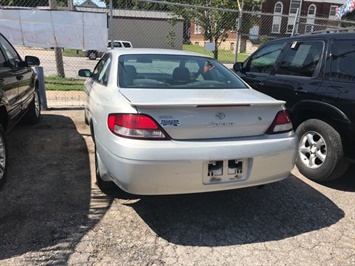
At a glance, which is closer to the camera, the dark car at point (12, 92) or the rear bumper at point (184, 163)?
the rear bumper at point (184, 163)

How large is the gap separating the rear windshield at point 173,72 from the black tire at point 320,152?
1110 millimetres

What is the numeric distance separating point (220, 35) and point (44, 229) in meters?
15.5

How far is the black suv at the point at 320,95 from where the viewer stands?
3.89 m

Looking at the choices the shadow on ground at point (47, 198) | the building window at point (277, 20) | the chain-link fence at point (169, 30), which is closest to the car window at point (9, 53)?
the shadow on ground at point (47, 198)

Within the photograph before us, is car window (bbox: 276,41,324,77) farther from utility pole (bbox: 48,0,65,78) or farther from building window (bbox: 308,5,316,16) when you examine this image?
building window (bbox: 308,5,316,16)

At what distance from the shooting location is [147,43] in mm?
33812

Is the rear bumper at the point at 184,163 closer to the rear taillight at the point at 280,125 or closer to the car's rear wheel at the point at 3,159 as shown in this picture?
the rear taillight at the point at 280,125

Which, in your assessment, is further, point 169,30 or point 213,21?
point 169,30

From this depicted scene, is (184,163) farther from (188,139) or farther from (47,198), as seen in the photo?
(47,198)

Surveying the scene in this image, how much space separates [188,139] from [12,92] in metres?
2.78

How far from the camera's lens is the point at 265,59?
18.1ft

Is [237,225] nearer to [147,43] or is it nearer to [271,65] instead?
[271,65]

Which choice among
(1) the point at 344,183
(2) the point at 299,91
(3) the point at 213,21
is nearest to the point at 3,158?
(2) the point at 299,91

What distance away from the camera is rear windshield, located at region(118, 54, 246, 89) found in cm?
361
